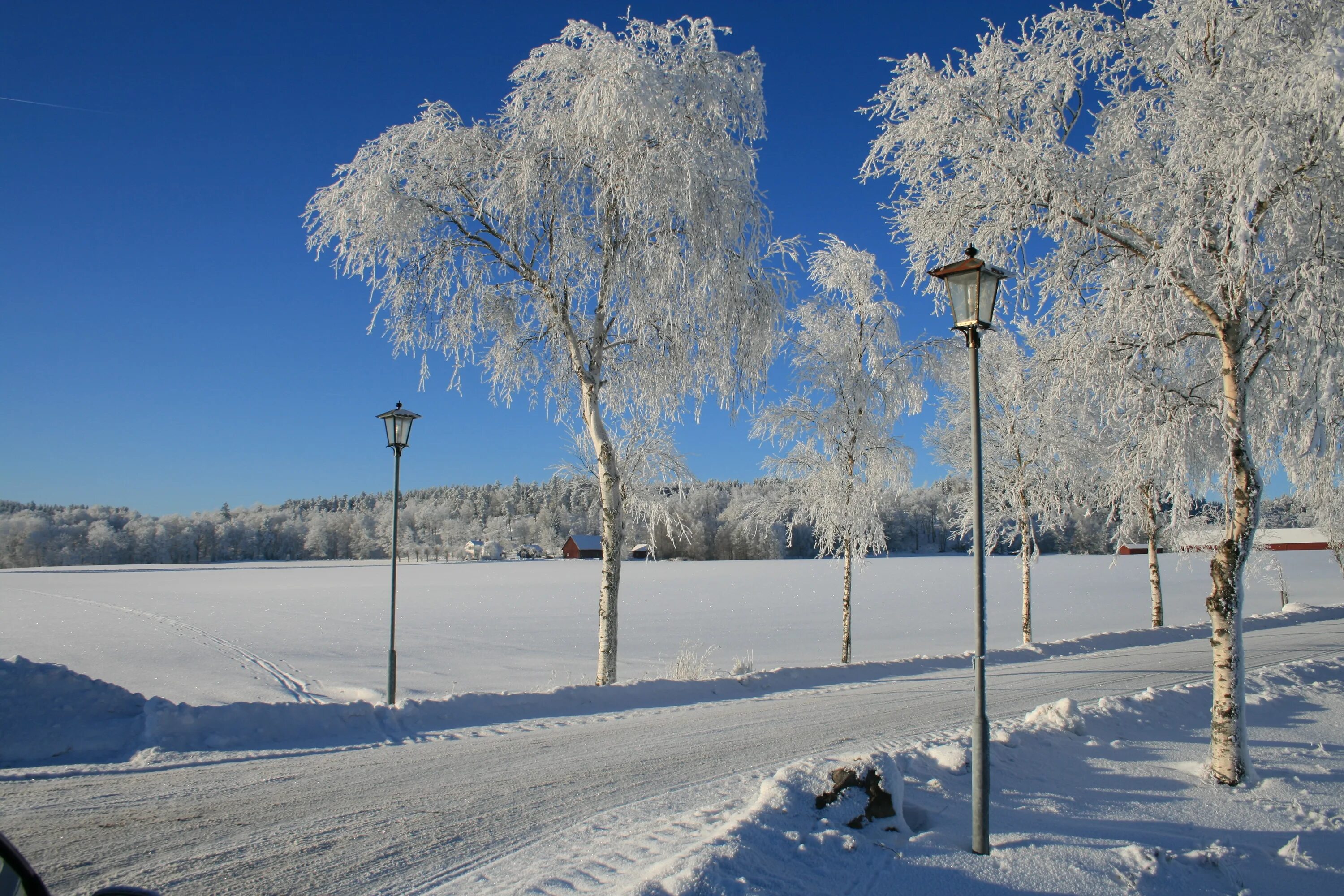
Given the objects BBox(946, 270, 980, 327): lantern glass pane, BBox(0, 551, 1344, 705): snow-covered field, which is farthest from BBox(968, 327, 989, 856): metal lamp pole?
BBox(0, 551, 1344, 705): snow-covered field

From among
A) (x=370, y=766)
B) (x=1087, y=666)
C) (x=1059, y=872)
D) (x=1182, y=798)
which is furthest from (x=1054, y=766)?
(x=1087, y=666)

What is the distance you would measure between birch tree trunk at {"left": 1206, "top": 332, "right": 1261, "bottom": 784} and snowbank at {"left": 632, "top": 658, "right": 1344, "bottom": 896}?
0.32 metres

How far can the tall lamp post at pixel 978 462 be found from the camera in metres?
4.95

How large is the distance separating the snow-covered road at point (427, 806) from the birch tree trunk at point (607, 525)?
167cm

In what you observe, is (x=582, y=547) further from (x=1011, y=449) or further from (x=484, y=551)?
(x=1011, y=449)

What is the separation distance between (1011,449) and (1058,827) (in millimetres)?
14504

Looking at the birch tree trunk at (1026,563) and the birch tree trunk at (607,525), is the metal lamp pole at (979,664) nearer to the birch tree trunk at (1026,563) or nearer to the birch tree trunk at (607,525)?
the birch tree trunk at (607,525)

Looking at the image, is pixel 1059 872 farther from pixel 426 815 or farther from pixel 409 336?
pixel 409 336

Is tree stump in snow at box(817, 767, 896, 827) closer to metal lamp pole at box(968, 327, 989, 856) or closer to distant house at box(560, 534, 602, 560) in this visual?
metal lamp pole at box(968, 327, 989, 856)

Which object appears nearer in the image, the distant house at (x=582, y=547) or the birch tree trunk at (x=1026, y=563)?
the birch tree trunk at (x=1026, y=563)

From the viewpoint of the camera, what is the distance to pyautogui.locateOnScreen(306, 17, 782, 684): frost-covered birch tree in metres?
9.55

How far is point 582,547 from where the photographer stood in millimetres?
98312

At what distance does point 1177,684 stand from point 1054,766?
590cm

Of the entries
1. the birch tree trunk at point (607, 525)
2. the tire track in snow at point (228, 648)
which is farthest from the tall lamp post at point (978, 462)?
the tire track in snow at point (228, 648)
